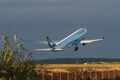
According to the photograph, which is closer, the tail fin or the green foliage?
the green foliage

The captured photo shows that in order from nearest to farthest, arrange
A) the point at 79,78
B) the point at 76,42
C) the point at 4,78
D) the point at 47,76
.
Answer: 1. the point at 4,78
2. the point at 47,76
3. the point at 79,78
4. the point at 76,42

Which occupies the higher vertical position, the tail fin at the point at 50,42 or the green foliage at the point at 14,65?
the tail fin at the point at 50,42

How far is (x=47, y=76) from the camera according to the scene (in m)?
80.7

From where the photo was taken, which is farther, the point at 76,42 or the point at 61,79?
the point at 76,42

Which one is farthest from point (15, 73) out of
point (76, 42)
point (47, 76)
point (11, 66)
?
point (76, 42)

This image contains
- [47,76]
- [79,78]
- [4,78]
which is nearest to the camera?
[4,78]

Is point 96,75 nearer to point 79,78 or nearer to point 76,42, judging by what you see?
point 79,78

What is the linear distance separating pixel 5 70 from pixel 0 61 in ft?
2.06

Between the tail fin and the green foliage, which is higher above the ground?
the tail fin

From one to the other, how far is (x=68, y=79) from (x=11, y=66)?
4533 cm

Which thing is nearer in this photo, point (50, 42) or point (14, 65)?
point (14, 65)

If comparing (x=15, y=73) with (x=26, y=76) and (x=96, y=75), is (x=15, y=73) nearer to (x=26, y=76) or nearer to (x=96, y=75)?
(x=26, y=76)

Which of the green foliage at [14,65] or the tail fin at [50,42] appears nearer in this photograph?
the green foliage at [14,65]

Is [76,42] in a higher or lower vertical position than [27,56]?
higher
